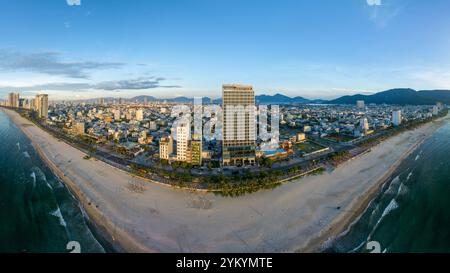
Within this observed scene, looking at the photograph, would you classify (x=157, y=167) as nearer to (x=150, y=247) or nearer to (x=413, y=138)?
(x=150, y=247)

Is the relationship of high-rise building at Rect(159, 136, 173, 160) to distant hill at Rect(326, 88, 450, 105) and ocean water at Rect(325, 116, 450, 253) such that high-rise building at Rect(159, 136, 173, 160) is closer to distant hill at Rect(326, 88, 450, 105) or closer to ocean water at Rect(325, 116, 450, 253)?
ocean water at Rect(325, 116, 450, 253)

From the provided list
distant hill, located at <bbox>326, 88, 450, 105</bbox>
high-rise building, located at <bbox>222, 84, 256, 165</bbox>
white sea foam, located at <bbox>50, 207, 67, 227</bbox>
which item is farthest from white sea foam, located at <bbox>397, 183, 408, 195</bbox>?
distant hill, located at <bbox>326, 88, 450, 105</bbox>

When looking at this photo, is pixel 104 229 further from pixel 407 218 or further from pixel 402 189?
pixel 402 189

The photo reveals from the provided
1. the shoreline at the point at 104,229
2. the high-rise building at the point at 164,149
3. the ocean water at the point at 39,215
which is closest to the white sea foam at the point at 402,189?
the shoreline at the point at 104,229

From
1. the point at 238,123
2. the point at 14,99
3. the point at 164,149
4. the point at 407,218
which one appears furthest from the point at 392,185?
the point at 14,99

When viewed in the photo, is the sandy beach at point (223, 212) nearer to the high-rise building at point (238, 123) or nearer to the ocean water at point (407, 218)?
the ocean water at point (407, 218)

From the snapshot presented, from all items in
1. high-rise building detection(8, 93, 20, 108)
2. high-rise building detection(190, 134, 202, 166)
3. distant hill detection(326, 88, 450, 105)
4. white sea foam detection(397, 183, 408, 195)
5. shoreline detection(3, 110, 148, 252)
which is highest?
distant hill detection(326, 88, 450, 105)
